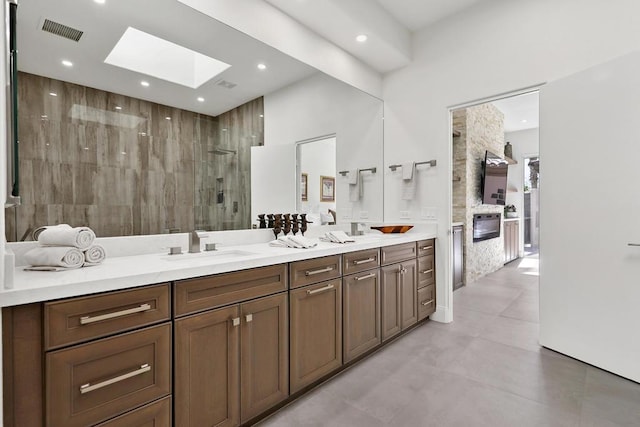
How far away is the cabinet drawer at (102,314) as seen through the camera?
105cm

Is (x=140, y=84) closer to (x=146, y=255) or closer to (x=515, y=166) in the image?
(x=146, y=255)

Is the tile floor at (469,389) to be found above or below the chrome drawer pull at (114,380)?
below

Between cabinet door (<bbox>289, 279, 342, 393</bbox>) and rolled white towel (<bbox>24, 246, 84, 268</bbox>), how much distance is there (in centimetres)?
105

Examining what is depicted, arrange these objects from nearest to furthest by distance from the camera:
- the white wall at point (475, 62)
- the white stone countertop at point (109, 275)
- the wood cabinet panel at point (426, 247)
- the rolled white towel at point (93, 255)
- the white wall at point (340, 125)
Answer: the white stone countertop at point (109, 275), the rolled white towel at point (93, 255), the white wall at point (475, 62), the white wall at point (340, 125), the wood cabinet panel at point (426, 247)

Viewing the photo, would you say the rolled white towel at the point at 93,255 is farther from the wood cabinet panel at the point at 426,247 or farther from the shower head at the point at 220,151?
the wood cabinet panel at the point at 426,247

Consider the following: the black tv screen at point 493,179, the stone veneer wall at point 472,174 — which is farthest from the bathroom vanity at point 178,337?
the black tv screen at point 493,179

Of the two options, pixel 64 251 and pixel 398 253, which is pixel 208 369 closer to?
pixel 64 251

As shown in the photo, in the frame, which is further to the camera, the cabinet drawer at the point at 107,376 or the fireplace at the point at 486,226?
the fireplace at the point at 486,226

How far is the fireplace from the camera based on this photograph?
17.1ft

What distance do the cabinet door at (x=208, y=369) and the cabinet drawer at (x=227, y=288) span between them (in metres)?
0.05

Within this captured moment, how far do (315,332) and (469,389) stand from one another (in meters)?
1.06

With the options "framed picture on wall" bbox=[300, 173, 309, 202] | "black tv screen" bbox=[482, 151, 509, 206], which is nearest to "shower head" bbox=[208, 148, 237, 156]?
"framed picture on wall" bbox=[300, 173, 309, 202]

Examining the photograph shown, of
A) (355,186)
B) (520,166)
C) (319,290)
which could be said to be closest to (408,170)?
(355,186)

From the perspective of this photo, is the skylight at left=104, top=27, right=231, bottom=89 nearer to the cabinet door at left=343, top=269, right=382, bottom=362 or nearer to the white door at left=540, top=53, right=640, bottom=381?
the cabinet door at left=343, top=269, right=382, bottom=362
